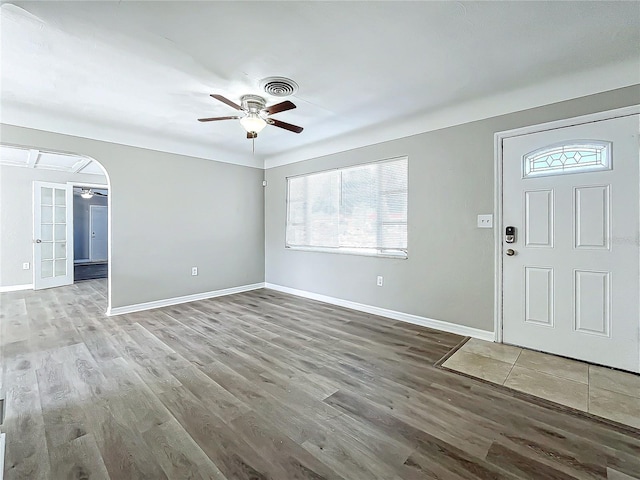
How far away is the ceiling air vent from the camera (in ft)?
8.84

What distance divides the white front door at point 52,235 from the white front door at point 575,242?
8141mm

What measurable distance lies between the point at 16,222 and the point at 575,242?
29.8ft

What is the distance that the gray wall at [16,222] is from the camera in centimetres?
578

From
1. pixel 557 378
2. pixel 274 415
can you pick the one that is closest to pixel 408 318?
pixel 557 378

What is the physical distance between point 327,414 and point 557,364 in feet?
7.18

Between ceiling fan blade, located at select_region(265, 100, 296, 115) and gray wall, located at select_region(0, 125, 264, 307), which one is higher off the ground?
ceiling fan blade, located at select_region(265, 100, 296, 115)

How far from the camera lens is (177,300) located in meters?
4.73

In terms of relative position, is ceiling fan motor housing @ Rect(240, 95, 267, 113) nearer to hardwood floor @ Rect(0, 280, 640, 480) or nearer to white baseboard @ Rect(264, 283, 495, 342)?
hardwood floor @ Rect(0, 280, 640, 480)

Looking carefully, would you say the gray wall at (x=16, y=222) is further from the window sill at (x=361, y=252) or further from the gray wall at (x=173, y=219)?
the window sill at (x=361, y=252)

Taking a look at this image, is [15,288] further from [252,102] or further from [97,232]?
[252,102]

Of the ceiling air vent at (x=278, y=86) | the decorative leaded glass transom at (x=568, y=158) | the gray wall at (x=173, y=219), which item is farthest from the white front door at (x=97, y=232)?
the decorative leaded glass transom at (x=568, y=158)

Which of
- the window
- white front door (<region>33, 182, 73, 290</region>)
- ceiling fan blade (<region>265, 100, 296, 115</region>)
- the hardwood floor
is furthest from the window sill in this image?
white front door (<region>33, 182, 73, 290</region>)

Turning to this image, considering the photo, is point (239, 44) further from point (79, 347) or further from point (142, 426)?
point (79, 347)

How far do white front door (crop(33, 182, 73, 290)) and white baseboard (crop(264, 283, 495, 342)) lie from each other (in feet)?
17.0
